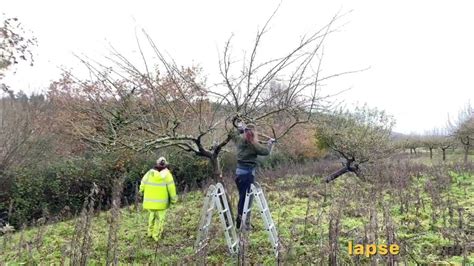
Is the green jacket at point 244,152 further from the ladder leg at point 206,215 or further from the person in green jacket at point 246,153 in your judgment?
the ladder leg at point 206,215

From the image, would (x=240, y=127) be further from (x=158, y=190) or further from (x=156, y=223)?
(x=156, y=223)

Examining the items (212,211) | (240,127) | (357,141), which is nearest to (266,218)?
(212,211)

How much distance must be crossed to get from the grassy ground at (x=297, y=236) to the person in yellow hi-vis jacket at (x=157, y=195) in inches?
11.8

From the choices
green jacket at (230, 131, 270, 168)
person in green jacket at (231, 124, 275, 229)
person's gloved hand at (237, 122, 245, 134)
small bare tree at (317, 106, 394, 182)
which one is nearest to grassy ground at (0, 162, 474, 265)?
person in green jacket at (231, 124, 275, 229)

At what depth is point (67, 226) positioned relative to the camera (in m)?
8.66

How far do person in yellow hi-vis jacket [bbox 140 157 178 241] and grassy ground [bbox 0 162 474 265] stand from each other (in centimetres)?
30

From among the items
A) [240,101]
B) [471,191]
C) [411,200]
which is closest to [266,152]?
[240,101]

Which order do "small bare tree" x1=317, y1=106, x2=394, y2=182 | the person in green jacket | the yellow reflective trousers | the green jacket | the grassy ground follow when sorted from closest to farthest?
the grassy ground, the person in green jacket, the green jacket, the yellow reflective trousers, "small bare tree" x1=317, y1=106, x2=394, y2=182

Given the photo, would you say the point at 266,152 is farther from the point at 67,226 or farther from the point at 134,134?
the point at 67,226

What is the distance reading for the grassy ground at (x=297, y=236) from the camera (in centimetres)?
334

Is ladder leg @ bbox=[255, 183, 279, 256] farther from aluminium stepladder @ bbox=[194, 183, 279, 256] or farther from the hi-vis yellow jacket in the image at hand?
the hi-vis yellow jacket

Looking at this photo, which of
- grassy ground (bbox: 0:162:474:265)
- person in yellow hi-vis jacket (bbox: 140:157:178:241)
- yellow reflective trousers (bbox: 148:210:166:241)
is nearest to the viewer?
grassy ground (bbox: 0:162:474:265)

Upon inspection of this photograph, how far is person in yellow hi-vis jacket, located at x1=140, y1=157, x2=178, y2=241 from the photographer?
678 cm

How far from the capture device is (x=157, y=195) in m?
6.90
